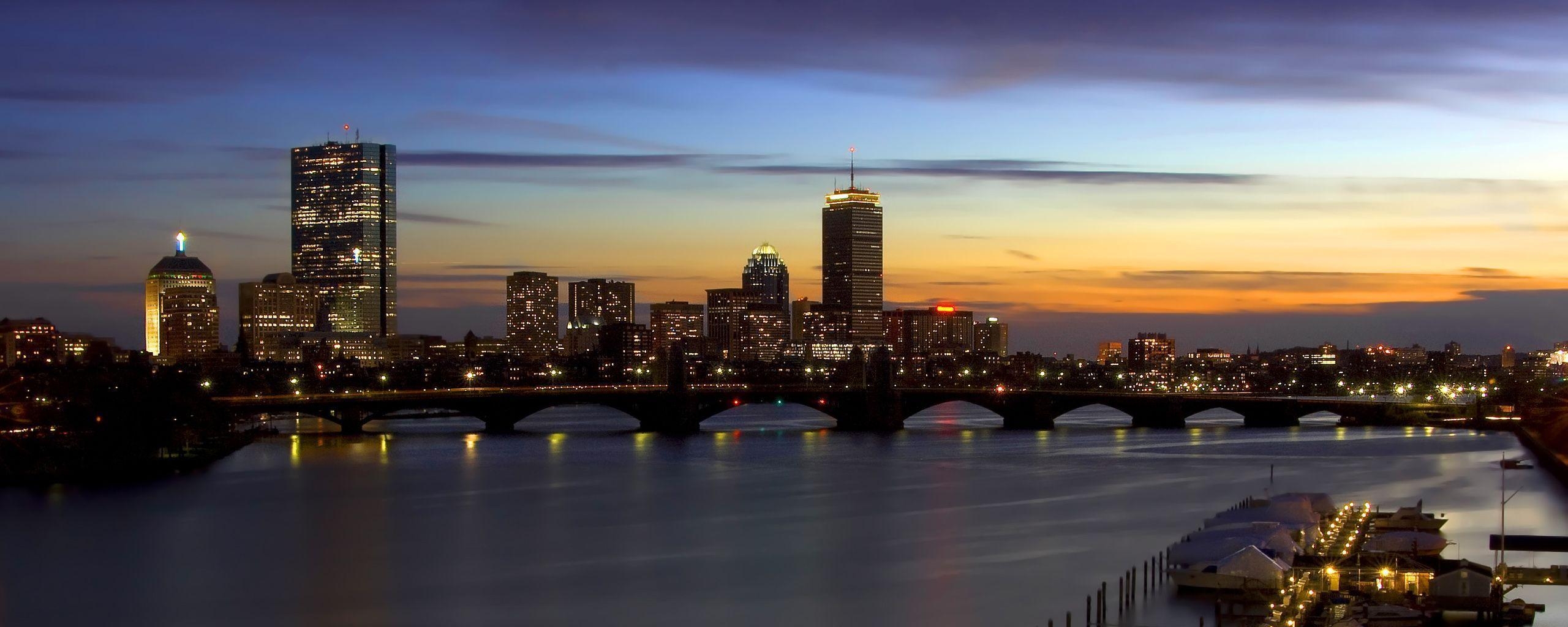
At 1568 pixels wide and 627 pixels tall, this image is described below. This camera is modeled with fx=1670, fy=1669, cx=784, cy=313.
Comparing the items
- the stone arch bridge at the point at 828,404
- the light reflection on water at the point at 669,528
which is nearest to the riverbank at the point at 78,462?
the light reflection on water at the point at 669,528

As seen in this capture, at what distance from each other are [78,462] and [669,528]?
33.6 metres

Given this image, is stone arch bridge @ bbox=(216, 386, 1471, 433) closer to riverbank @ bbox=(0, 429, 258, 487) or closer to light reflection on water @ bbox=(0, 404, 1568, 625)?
light reflection on water @ bbox=(0, 404, 1568, 625)

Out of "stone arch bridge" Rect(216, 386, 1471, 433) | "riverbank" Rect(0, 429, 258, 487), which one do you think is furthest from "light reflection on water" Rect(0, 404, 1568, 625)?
"stone arch bridge" Rect(216, 386, 1471, 433)

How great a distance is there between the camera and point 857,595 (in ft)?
155

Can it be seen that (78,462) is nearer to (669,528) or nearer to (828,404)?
(669,528)

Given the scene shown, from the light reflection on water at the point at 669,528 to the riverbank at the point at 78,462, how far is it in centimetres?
283

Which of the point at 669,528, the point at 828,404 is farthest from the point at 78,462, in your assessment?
the point at 828,404

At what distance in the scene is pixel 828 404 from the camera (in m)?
135

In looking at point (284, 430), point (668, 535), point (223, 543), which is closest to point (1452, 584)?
point (668, 535)

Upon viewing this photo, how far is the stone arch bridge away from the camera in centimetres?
12125

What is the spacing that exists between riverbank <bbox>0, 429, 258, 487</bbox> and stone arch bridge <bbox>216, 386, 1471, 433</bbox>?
2845cm

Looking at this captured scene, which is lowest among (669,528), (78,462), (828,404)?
(669,528)

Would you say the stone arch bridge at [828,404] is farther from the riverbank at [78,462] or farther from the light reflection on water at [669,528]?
the riverbank at [78,462]

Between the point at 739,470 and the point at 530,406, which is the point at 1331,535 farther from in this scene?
the point at 530,406
